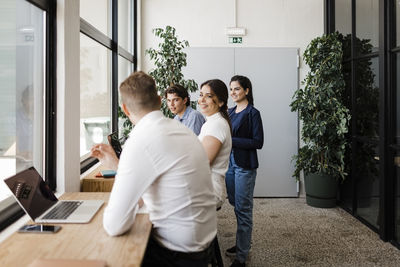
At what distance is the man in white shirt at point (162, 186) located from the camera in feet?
4.60

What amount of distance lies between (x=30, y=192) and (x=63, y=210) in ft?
1.06

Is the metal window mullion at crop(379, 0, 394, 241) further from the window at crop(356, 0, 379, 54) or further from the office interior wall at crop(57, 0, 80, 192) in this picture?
the office interior wall at crop(57, 0, 80, 192)

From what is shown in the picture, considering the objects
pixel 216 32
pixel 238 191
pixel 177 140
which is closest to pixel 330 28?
pixel 216 32

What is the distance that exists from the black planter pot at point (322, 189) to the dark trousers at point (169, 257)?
11.4 ft

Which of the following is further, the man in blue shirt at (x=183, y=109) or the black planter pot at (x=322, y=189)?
the black planter pot at (x=322, y=189)

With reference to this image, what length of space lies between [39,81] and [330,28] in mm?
4248

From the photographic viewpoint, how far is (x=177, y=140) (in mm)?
1481

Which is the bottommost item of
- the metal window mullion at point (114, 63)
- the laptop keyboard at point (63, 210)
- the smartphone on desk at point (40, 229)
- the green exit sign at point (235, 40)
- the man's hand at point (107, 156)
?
the smartphone on desk at point (40, 229)

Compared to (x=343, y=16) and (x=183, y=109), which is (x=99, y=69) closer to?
(x=183, y=109)

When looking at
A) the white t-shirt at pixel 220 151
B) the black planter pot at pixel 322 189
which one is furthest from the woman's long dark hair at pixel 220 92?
the black planter pot at pixel 322 189

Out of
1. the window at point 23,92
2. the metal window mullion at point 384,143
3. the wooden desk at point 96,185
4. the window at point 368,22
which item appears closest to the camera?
the window at point 23,92

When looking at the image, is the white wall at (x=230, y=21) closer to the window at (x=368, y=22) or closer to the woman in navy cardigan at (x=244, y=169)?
the window at (x=368, y=22)

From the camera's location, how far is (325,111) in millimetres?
4707

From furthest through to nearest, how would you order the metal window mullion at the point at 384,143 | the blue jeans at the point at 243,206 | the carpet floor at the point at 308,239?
the metal window mullion at the point at 384,143
the carpet floor at the point at 308,239
the blue jeans at the point at 243,206
